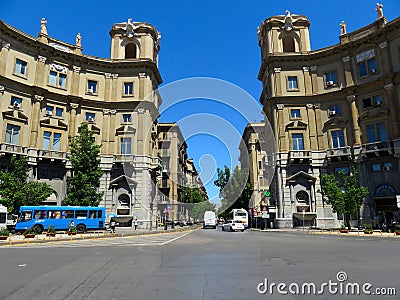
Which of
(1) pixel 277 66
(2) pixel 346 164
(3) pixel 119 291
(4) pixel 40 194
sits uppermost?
(1) pixel 277 66

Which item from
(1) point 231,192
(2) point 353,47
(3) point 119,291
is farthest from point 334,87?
(3) point 119,291

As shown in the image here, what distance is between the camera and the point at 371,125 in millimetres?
37156

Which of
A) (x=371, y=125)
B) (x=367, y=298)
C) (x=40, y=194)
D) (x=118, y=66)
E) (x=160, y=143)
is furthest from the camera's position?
(x=160, y=143)

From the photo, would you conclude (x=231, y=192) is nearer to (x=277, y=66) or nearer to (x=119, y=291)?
(x=277, y=66)

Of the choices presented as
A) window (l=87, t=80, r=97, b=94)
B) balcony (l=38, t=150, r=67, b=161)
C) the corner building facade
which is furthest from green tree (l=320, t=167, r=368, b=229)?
window (l=87, t=80, r=97, b=94)

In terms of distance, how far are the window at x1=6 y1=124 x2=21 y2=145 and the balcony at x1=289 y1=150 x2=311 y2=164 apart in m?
33.9

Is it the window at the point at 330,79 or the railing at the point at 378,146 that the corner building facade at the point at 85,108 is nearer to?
the window at the point at 330,79

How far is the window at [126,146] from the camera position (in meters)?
41.0

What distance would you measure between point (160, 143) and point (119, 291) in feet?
211

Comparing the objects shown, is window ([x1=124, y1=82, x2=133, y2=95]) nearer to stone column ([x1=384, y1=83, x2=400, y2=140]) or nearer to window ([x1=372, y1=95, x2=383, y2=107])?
window ([x1=372, y1=95, x2=383, y2=107])

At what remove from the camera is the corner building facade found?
3547 centimetres

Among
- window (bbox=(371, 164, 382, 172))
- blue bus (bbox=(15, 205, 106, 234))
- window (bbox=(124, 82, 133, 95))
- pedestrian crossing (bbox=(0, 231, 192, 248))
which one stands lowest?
pedestrian crossing (bbox=(0, 231, 192, 248))

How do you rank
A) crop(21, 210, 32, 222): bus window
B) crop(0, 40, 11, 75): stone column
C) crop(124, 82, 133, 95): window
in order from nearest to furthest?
crop(21, 210, 32, 222): bus window → crop(0, 40, 11, 75): stone column → crop(124, 82, 133, 95): window

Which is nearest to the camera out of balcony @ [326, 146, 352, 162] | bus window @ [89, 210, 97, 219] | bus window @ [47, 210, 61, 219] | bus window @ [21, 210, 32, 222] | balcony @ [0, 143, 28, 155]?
bus window @ [21, 210, 32, 222]
